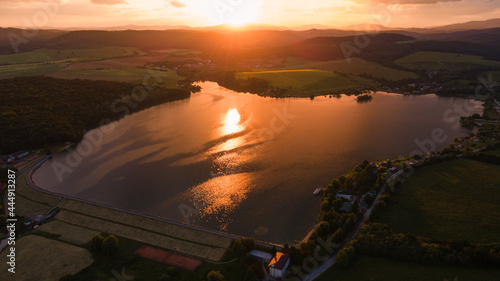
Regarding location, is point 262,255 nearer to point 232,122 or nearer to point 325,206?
point 325,206

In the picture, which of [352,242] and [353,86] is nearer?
[352,242]

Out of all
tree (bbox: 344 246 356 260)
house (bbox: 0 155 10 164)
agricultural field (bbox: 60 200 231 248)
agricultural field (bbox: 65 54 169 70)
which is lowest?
agricultural field (bbox: 60 200 231 248)

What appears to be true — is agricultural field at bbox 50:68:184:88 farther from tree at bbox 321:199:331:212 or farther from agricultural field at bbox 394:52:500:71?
agricultural field at bbox 394:52:500:71

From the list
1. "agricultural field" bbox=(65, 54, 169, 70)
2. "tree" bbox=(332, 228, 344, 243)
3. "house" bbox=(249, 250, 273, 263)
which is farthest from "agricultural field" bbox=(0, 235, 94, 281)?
"agricultural field" bbox=(65, 54, 169, 70)

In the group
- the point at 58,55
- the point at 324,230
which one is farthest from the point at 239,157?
the point at 58,55

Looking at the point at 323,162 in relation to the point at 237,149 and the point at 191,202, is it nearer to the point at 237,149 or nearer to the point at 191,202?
the point at 237,149

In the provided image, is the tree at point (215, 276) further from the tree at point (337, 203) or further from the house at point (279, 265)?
the tree at point (337, 203)

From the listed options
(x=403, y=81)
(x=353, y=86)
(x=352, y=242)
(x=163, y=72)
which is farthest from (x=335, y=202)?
(x=163, y=72)
